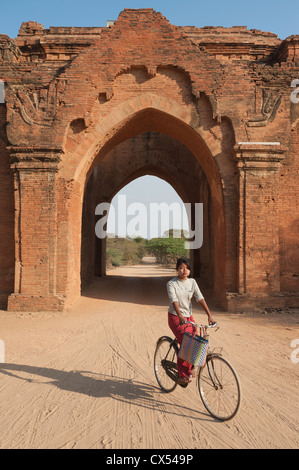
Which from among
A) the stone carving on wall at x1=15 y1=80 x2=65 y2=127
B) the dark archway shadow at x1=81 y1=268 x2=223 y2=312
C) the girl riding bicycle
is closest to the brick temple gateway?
the stone carving on wall at x1=15 y1=80 x2=65 y2=127

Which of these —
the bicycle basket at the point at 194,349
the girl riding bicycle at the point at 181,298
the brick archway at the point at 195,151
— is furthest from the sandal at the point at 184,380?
the brick archway at the point at 195,151

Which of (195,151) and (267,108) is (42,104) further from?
(267,108)

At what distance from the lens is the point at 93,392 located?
4094 millimetres

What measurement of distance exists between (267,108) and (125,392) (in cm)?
864

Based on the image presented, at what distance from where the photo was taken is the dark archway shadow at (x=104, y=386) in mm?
3637

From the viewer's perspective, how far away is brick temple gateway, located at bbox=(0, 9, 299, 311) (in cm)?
952

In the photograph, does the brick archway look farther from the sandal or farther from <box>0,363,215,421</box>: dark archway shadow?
the sandal

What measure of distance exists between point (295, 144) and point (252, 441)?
9220mm

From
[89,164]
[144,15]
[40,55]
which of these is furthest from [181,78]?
[40,55]

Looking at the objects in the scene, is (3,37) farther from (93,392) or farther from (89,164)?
(93,392)

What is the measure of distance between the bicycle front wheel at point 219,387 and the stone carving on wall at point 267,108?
7.95 meters

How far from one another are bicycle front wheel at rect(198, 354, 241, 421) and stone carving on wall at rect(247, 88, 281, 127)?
7.95 metres

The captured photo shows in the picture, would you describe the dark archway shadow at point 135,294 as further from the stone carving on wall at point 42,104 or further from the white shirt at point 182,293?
the white shirt at point 182,293

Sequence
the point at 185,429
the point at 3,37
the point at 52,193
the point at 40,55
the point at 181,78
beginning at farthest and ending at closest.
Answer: the point at 40,55 < the point at 3,37 < the point at 181,78 < the point at 52,193 < the point at 185,429
